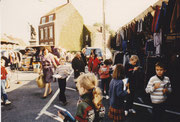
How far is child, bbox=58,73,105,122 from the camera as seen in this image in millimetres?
1741

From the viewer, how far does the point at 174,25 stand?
11.3 feet

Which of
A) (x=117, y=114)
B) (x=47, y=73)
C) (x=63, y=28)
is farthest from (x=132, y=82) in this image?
(x=63, y=28)

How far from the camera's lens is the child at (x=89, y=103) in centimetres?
174

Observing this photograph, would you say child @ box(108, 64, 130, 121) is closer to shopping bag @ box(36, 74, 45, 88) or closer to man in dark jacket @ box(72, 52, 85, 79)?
man in dark jacket @ box(72, 52, 85, 79)

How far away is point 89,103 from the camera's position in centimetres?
178

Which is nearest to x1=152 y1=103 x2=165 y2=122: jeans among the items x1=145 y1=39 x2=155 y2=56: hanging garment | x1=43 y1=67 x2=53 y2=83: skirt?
x1=145 y1=39 x2=155 y2=56: hanging garment

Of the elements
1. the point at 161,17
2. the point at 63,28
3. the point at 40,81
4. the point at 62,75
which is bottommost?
the point at 40,81

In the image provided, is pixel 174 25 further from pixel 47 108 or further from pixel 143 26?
pixel 47 108

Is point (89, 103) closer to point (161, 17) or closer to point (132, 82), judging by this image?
point (132, 82)

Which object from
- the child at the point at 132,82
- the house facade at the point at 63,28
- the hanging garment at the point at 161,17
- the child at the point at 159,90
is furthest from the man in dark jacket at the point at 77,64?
the house facade at the point at 63,28

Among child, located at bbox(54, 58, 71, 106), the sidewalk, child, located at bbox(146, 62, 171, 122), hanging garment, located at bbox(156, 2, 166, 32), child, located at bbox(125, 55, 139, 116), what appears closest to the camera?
child, located at bbox(146, 62, 171, 122)

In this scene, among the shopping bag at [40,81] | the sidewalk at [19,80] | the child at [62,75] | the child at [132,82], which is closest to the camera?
the child at [132,82]

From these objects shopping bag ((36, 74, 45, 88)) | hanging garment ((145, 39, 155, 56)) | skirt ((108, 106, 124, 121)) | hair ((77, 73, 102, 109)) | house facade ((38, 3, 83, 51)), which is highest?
house facade ((38, 3, 83, 51))

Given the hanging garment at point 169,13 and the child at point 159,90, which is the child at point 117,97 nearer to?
the child at point 159,90
